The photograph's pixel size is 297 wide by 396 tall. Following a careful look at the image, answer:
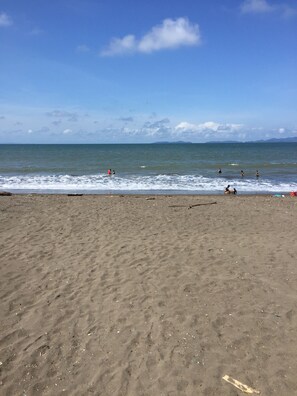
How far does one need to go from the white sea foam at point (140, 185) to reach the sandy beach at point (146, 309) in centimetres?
1185

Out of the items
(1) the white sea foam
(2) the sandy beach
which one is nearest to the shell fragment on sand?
(2) the sandy beach

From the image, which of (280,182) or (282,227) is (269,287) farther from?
(280,182)

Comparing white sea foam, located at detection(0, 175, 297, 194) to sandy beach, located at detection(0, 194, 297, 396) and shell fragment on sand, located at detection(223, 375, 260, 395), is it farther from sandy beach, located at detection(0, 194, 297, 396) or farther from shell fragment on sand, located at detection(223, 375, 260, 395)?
shell fragment on sand, located at detection(223, 375, 260, 395)

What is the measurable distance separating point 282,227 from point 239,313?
6.63 metres

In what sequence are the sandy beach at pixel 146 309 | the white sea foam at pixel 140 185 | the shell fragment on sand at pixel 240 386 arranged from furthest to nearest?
the white sea foam at pixel 140 185, the sandy beach at pixel 146 309, the shell fragment on sand at pixel 240 386

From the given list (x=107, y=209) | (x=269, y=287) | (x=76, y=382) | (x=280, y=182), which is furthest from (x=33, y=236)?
(x=280, y=182)

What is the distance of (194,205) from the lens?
15531mm

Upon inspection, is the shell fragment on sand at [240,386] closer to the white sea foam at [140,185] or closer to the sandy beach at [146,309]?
the sandy beach at [146,309]

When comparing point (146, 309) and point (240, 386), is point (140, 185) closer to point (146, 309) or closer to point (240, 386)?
point (146, 309)

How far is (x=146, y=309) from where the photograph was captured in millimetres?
6203

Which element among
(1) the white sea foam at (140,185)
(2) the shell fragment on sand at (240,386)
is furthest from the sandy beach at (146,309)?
(1) the white sea foam at (140,185)

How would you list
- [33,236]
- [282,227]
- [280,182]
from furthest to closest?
[280,182], [282,227], [33,236]

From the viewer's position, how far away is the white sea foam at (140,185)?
76.2 feet

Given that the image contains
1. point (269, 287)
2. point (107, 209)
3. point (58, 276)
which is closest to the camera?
point (269, 287)
